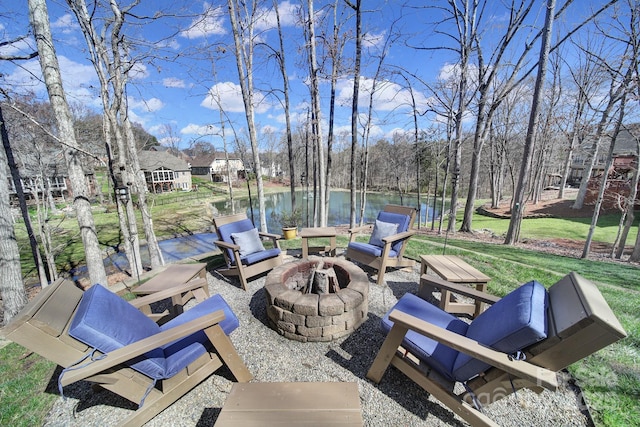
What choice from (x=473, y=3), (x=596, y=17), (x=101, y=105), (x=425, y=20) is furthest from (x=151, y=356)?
(x=473, y=3)

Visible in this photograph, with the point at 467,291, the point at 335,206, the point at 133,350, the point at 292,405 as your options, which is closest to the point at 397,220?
the point at 467,291

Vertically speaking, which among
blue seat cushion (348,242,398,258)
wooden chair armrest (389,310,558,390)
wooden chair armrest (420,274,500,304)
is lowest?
blue seat cushion (348,242,398,258)

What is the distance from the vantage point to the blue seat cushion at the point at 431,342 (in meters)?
1.78

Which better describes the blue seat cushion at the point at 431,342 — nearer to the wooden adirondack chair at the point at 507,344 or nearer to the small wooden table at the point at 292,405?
the wooden adirondack chair at the point at 507,344

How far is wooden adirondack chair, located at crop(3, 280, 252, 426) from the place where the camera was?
1.29 m

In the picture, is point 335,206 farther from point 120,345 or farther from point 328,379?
point 120,345

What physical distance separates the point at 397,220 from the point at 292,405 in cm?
339

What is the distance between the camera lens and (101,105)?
4.40 m

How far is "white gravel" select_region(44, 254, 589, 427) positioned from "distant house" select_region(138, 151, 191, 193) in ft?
87.4

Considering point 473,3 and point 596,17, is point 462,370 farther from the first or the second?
point 473,3

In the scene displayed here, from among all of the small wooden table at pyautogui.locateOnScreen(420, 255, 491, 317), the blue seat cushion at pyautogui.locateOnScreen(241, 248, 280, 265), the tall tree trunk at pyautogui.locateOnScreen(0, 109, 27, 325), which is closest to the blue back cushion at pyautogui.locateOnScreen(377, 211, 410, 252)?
the small wooden table at pyautogui.locateOnScreen(420, 255, 491, 317)

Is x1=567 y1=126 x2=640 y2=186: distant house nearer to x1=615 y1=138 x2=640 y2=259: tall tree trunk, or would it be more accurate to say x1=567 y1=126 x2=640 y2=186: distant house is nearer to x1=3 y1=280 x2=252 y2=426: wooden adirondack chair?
x1=615 y1=138 x2=640 y2=259: tall tree trunk

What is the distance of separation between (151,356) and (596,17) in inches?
432

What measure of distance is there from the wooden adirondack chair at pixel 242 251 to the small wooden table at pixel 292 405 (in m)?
2.18
